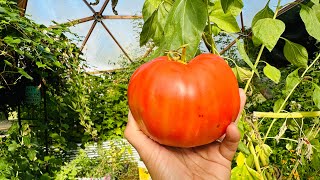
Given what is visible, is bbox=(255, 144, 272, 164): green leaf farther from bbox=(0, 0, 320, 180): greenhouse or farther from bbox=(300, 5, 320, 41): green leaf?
bbox=(300, 5, 320, 41): green leaf

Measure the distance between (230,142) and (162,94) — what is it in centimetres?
12

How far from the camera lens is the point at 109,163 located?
3.34 metres

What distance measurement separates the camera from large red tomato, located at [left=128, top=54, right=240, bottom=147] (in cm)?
48

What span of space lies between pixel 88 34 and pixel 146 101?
513cm

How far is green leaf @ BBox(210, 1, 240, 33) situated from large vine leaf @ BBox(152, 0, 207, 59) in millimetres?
203

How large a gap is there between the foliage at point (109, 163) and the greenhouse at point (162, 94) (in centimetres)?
1

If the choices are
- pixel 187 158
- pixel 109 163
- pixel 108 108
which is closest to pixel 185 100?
pixel 187 158

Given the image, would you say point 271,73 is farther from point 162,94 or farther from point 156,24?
point 162,94

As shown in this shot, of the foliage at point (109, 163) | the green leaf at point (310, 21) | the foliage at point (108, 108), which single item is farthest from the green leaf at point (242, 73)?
the foliage at point (108, 108)

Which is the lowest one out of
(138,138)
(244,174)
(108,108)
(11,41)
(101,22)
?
(244,174)

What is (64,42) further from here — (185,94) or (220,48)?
(220,48)

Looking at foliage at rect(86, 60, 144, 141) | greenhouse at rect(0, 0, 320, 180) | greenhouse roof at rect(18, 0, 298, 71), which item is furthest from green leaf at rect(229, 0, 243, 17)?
greenhouse roof at rect(18, 0, 298, 71)

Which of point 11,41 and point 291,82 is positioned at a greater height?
point 11,41

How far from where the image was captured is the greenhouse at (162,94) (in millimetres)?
495
